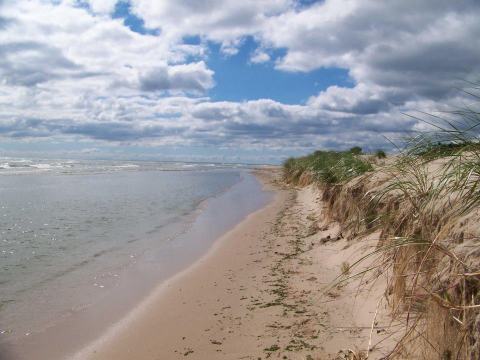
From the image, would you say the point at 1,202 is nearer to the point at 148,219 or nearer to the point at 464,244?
the point at 148,219

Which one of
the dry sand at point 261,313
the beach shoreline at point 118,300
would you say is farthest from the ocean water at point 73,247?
the dry sand at point 261,313

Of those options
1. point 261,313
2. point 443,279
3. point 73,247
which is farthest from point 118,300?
point 443,279

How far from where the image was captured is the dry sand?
15.4ft

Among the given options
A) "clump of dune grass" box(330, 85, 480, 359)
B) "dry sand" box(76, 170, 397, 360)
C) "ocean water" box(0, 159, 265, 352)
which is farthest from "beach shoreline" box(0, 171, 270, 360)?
"clump of dune grass" box(330, 85, 480, 359)

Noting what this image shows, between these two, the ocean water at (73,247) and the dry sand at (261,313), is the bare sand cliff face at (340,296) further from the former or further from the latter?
the ocean water at (73,247)

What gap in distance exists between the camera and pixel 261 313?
5.92 metres

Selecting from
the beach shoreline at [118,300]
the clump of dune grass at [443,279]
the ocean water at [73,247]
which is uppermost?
the clump of dune grass at [443,279]

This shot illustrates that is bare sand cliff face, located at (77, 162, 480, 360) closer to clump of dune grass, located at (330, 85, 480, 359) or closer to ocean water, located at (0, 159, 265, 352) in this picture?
clump of dune grass, located at (330, 85, 480, 359)

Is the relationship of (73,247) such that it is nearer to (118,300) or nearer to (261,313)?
(118,300)

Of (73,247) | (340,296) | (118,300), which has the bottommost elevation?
(118,300)

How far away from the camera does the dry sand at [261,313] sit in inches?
184

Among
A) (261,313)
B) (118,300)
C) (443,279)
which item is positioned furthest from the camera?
(118,300)

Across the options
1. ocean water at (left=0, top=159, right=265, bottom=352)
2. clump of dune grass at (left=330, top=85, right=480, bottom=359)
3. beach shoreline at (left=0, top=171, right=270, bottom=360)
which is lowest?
beach shoreline at (left=0, top=171, right=270, bottom=360)

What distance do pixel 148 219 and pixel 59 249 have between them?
5061 mm
